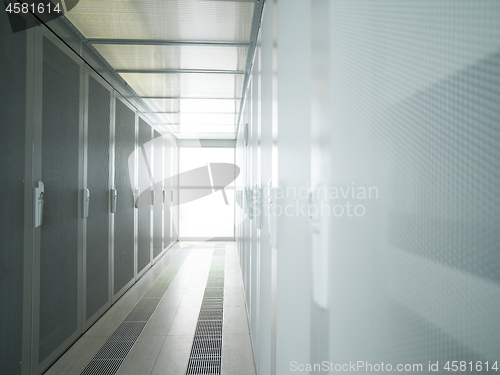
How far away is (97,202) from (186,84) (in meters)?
1.87

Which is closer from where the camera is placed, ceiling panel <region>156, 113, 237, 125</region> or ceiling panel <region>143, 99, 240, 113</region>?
ceiling panel <region>143, 99, 240, 113</region>

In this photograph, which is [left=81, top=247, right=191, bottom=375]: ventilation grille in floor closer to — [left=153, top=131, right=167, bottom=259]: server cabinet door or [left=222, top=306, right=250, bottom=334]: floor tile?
[left=222, top=306, right=250, bottom=334]: floor tile

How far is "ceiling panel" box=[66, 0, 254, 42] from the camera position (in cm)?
215

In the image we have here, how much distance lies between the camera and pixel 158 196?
17.9 ft

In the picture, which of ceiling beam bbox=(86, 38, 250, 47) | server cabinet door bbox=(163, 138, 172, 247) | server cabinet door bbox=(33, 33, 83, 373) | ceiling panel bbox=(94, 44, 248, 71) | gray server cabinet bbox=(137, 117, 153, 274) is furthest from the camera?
server cabinet door bbox=(163, 138, 172, 247)

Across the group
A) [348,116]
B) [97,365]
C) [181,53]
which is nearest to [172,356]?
[97,365]

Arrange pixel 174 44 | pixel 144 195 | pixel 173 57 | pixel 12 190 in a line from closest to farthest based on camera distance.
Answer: pixel 12 190, pixel 174 44, pixel 173 57, pixel 144 195

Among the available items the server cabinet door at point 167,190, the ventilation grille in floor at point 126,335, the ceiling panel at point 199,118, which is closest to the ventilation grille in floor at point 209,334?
the ventilation grille in floor at point 126,335

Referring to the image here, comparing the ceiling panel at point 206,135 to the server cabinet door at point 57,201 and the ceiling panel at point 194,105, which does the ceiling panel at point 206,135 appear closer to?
the ceiling panel at point 194,105

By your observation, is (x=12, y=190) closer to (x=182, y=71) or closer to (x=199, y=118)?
(x=182, y=71)

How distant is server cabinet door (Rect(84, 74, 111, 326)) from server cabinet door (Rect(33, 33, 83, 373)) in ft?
0.59

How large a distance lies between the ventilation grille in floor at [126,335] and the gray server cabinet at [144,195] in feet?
1.87

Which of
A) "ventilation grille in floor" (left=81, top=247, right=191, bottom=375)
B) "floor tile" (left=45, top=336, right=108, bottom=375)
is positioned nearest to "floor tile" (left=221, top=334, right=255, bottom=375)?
"ventilation grille in floor" (left=81, top=247, right=191, bottom=375)

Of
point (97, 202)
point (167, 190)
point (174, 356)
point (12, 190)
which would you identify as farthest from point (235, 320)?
point (167, 190)
